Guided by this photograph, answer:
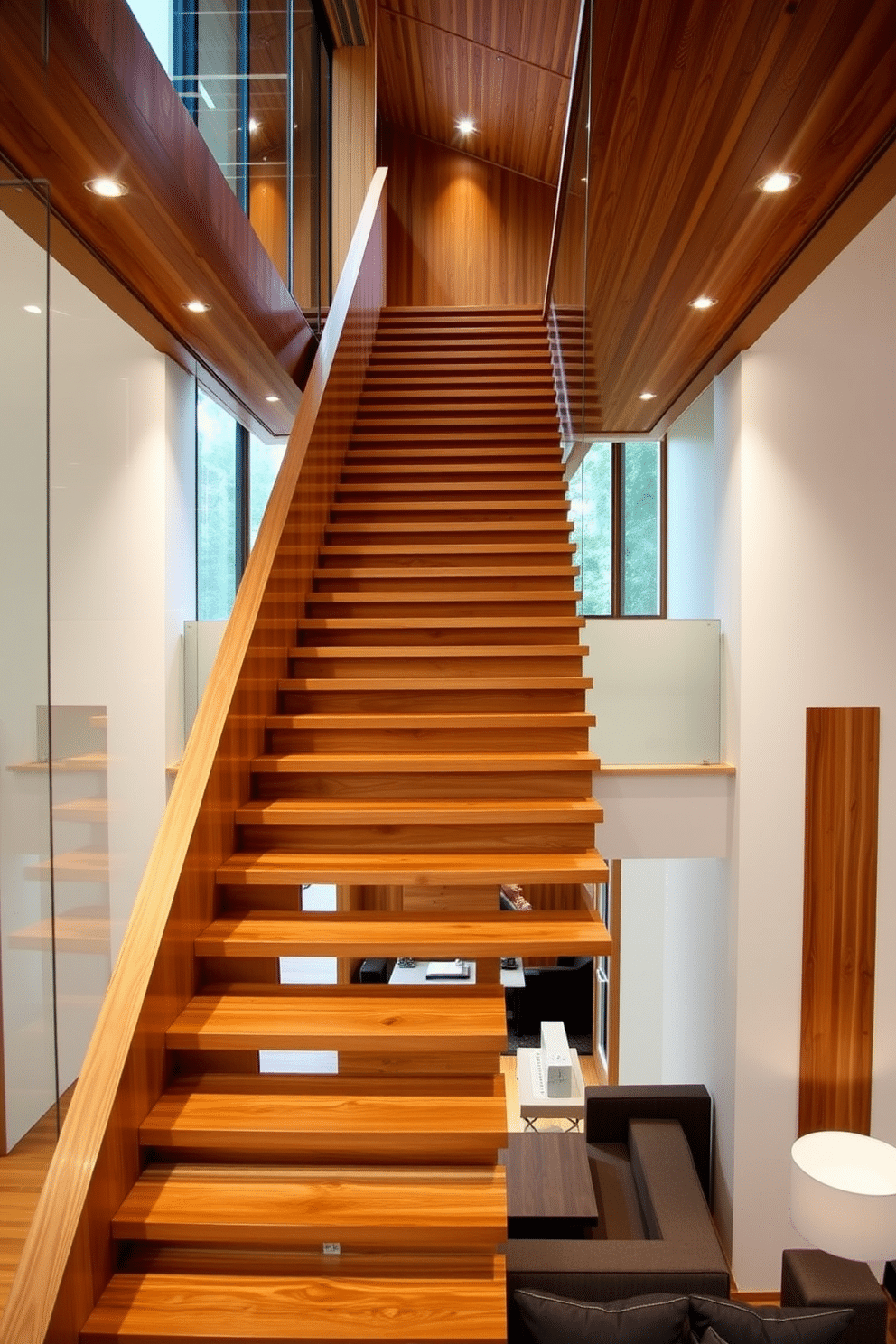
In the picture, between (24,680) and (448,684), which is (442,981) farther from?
(24,680)

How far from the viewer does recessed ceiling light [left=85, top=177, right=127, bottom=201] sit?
334 cm

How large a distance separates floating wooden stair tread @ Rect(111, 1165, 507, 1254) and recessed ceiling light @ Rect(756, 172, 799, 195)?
302 centimetres

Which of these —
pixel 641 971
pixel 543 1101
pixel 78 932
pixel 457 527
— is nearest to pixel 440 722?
pixel 78 932

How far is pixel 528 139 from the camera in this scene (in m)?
9.80

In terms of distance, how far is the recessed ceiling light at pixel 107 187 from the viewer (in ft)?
11.0

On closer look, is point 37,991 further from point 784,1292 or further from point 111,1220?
point 784,1292

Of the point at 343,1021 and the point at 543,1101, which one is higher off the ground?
the point at 343,1021

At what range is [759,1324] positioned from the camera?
10.7 feet

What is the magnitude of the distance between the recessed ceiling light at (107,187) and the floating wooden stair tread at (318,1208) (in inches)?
123

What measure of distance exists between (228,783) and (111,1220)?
52.4 inches

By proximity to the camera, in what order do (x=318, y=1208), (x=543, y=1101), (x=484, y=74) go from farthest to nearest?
(x=484, y=74), (x=543, y=1101), (x=318, y=1208)

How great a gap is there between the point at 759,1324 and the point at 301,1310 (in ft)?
6.60

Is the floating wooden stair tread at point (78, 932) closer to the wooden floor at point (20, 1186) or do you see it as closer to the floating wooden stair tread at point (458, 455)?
the wooden floor at point (20, 1186)

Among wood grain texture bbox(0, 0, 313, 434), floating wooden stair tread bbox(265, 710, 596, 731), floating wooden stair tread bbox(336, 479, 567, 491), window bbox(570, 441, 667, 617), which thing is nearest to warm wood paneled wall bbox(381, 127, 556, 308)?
window bbox(570, 441, 667, 617)
